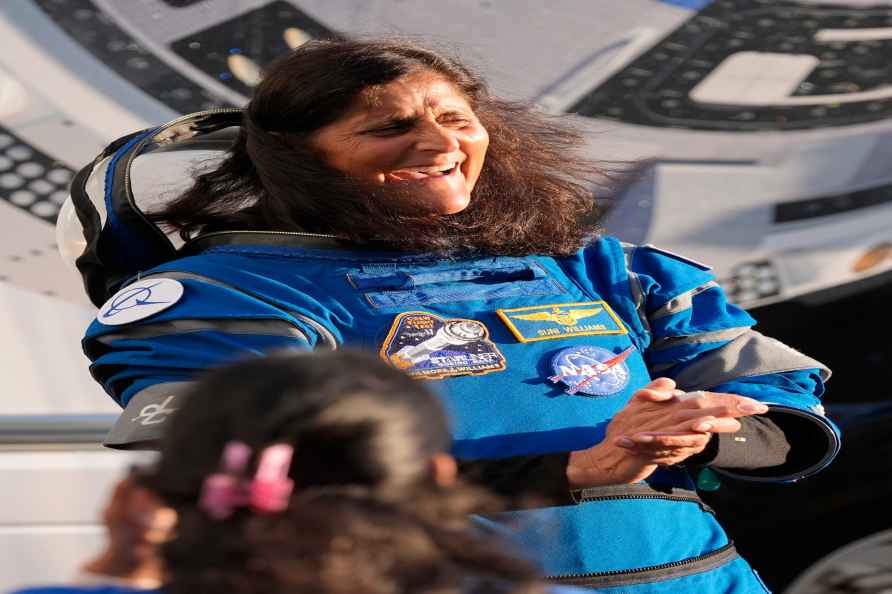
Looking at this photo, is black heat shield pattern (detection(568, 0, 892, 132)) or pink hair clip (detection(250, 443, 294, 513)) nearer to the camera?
pink hair clip (detection(250, 443, 294, 513))

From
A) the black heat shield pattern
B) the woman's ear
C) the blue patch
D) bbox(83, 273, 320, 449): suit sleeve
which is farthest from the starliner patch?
the blue patch

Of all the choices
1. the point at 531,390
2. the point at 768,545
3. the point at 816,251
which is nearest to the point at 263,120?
the point at 531,390

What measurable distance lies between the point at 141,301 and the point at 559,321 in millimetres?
570

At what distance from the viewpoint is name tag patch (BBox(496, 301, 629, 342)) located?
5.42 feet

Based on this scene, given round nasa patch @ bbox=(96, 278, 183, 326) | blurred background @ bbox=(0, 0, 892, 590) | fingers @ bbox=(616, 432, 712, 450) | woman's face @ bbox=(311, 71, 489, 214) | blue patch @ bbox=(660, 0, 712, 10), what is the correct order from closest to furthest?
fingers @ bbox=(616, 432, 712, 450) → round nasa patch @ bbox=(96, 278, 183, 326) → woman's face @ bbox=(311, 71, 489, 214) → blurred background @ bbox=(0, 0, 892, 590) → blue patch @ bbox=(660, 0, 712, 10)

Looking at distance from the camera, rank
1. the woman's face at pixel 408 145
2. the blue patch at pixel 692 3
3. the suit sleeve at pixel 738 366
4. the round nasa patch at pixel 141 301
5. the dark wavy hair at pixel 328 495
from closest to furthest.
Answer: the dark wavy hair at pixel 328 495, the round nasa patch at pixel 141 301, the suit sleeve at pixel 738 366, the woman's face at pixel 408 145, the blue patch at pixel 692 3

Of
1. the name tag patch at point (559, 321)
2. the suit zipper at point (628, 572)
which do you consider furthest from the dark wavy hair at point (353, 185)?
the suit zipper at point (628, 572)

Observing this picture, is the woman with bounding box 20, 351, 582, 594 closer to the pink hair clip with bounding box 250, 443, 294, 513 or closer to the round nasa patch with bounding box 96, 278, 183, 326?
the pink hair clip with bounding box 250, 443, 294, 513

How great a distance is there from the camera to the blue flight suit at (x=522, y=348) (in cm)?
152

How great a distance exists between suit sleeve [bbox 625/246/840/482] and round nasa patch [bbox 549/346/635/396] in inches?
5.9

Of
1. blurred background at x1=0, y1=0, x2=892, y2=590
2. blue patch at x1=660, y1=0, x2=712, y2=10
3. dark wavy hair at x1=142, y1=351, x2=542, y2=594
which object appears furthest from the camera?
blue patch at x1=660, y1=0, x2=712, y2=10

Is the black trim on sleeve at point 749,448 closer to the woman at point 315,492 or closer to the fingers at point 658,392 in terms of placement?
the fingers at point 658,392

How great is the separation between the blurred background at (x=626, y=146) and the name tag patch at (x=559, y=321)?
2.36 feet

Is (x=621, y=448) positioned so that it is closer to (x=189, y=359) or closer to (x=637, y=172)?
A: (x=189, y=359)
